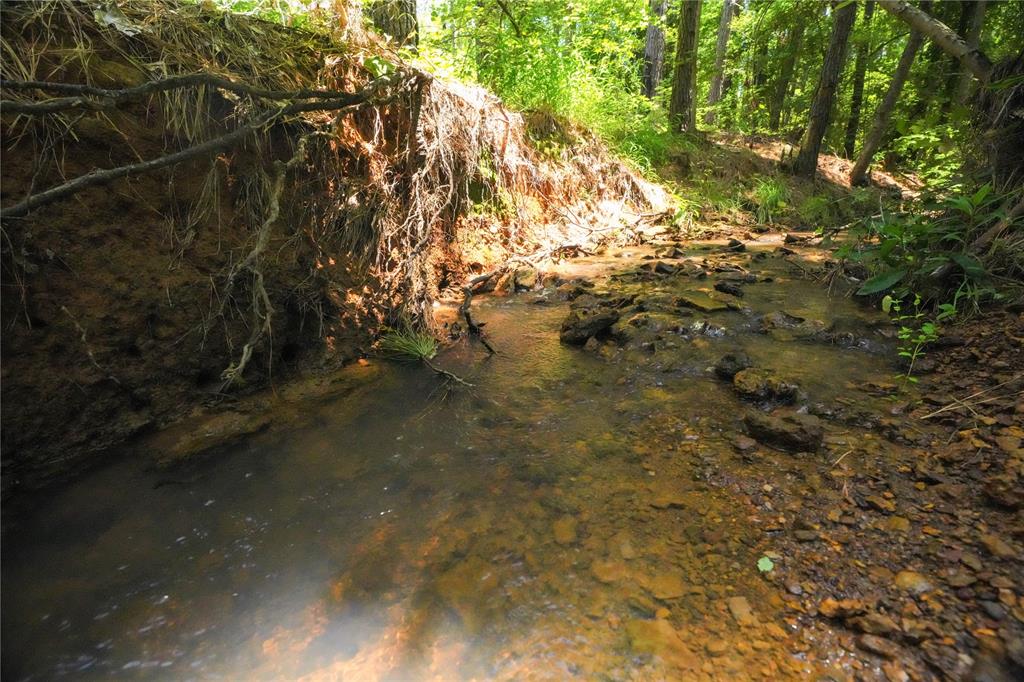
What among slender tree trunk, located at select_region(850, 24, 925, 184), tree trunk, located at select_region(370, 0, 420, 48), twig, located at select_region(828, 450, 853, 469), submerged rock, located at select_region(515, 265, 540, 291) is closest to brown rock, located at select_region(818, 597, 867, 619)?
twig, located at select_region(828, 450, 853, 469)

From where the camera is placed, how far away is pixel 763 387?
262 cm

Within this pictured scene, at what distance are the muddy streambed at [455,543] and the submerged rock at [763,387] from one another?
0.07 m

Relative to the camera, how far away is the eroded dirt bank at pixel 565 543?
1394mm

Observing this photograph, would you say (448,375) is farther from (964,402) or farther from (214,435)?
(964,402)

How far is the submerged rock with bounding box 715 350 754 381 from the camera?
287 centimetres

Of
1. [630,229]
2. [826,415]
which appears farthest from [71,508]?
[630,229]

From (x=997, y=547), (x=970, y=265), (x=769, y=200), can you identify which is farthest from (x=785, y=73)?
(x=997, y=547)

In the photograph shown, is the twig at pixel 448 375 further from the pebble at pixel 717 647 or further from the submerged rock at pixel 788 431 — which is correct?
the pebble at pixel 717 647

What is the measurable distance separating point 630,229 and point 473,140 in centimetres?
335

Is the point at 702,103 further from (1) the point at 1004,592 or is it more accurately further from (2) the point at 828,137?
(1) the point at 1004,592

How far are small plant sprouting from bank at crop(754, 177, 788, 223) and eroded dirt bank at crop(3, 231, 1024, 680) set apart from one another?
6.11m

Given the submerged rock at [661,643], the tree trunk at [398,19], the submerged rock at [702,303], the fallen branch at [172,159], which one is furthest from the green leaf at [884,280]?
the tree trunk at [398,19]

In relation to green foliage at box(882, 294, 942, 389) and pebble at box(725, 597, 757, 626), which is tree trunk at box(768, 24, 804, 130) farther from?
pebble at box(725, 597, 757, 626)

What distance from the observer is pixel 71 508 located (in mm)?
2010
